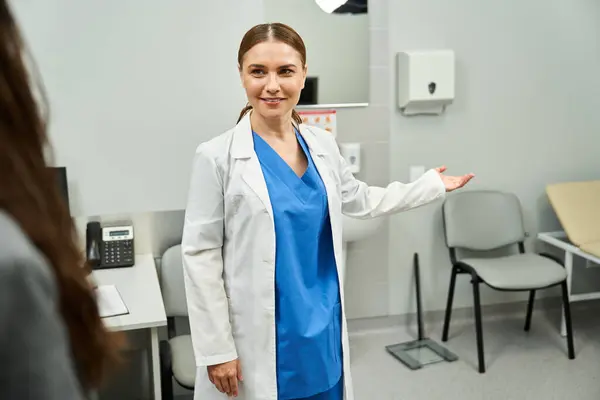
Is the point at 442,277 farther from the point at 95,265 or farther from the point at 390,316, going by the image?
the point at 95,265

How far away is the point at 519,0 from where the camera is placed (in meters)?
3.29

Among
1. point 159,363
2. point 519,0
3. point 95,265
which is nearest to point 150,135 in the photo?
point 95,265

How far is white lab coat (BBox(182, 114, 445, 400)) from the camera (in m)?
1.57

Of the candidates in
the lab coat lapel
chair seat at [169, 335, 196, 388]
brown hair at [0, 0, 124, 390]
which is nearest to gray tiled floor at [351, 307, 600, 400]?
chair seat at [169, 335, 196, 388]

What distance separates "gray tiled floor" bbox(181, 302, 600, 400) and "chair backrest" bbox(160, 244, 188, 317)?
34.9 inches

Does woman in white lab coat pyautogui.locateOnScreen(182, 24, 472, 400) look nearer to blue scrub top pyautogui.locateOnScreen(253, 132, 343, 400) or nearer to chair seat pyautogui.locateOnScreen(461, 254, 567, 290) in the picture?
blue scrub top pyautogui.locateOnScreen(253, 132, 343, 400)

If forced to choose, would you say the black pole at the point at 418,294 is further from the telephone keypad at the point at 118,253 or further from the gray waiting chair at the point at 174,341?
the telephone keypad at the point at 118,253

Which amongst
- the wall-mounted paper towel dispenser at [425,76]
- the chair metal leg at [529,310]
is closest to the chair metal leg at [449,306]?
the chair metal leg at [529,310]

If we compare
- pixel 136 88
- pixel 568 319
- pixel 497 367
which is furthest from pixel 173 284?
pixel 568 319

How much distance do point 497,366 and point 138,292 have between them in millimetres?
1760

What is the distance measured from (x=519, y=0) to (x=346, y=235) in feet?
5.01

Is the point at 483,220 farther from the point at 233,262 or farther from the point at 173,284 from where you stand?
the point at 233,262

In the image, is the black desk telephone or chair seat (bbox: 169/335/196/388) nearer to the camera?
chair seat (bbox: 169/335/196/388)

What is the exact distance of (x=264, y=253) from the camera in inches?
61.4
